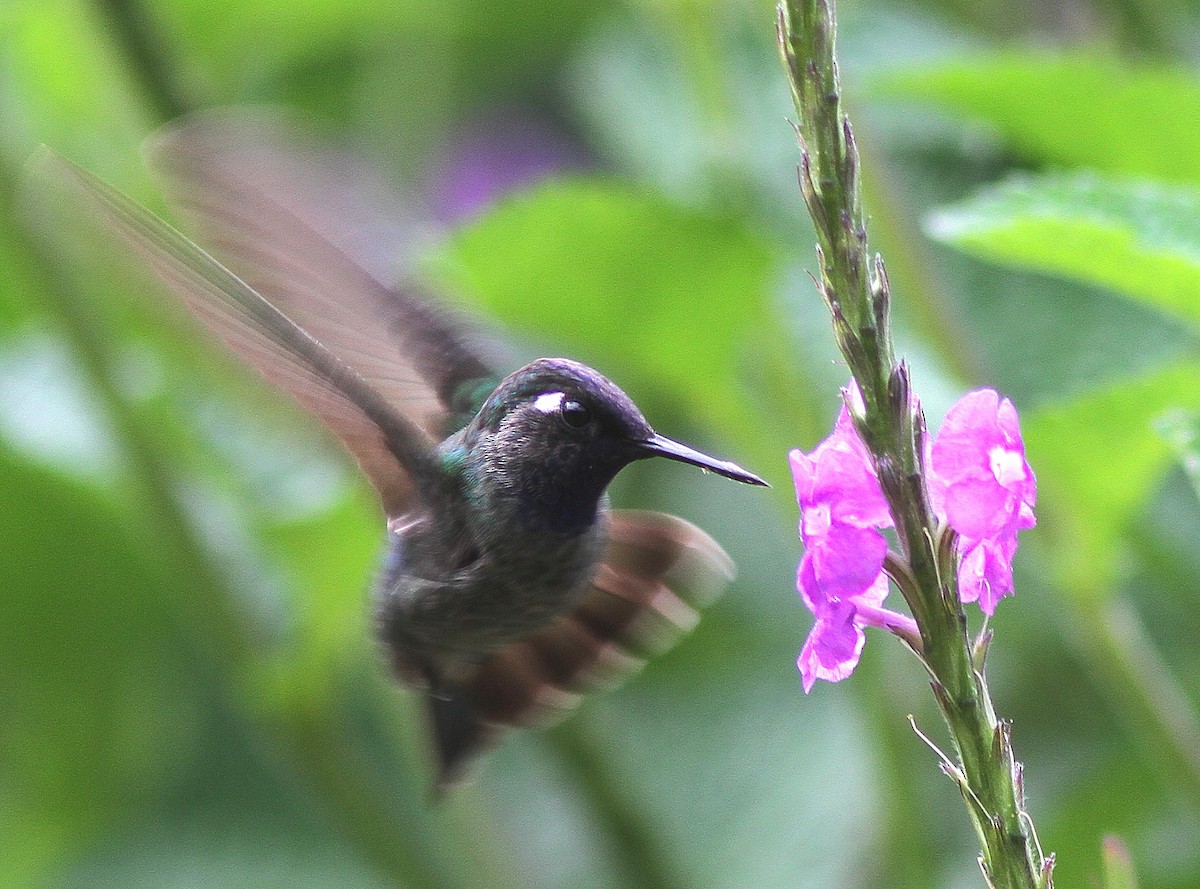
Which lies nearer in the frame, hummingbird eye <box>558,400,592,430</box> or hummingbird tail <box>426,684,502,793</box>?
hummingbird eye <box>558,400,592,430</box>

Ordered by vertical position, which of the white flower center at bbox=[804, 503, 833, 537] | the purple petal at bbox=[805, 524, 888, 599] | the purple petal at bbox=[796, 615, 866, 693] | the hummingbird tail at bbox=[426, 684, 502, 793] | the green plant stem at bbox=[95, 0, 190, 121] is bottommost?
the hummingbird tail at bbox=[426, 684, 502, 793]

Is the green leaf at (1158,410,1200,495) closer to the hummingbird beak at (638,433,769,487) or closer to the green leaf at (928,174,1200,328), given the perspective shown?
the green leaf at (928,174,1200,328)

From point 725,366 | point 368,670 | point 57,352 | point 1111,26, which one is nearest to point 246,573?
point 368,670

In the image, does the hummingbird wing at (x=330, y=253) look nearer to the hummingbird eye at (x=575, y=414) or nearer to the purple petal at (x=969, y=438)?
the hummingbird eye at (x=575, y=414)

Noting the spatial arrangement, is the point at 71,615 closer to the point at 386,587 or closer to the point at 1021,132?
the point at 386,587

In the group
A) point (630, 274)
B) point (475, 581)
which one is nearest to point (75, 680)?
point (630, 274)

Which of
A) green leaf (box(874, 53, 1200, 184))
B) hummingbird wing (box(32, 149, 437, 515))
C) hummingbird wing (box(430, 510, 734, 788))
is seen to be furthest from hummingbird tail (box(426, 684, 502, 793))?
green leaf (box(874, 53, 1200, 184))

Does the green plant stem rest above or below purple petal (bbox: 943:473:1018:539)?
above

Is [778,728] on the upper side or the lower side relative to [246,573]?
lower

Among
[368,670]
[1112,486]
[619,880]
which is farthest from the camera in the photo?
[368,670]
